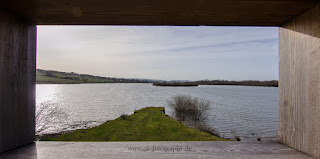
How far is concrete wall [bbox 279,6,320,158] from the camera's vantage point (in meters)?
1.36

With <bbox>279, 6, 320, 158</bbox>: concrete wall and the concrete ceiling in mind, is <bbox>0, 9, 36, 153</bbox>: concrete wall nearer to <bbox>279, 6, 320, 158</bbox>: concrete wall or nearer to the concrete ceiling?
the concrete ceiling

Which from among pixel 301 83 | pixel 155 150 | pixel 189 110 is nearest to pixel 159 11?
pixel 155 150

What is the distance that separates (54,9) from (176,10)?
98 centimetres

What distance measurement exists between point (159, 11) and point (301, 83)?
1.40 m

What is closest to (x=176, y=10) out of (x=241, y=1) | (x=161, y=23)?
(x=161, y=23)

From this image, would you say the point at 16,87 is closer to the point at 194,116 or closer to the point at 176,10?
the point at 176,10

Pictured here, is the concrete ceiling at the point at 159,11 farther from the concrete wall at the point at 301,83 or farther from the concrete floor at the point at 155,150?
the concrete floor at the point at 155,150

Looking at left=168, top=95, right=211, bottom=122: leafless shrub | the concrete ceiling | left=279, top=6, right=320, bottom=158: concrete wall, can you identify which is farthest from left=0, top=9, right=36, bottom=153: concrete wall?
left=168, top=95, right=211, bottom=122: leafless shrub

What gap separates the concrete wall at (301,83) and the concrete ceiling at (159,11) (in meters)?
0.15

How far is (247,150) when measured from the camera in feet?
5.37

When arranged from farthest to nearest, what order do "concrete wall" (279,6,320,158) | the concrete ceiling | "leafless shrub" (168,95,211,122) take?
"leafless shrub" (168,95,211,122) → "concrete wall" (279,6,320,158) → the concrete ceiling

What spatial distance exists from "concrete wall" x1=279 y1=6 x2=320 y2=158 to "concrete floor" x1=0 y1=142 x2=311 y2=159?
150 mm

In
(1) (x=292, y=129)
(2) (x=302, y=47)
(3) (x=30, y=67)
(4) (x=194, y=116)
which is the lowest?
(4) (x=194, y=116)

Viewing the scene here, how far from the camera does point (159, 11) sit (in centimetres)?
136
